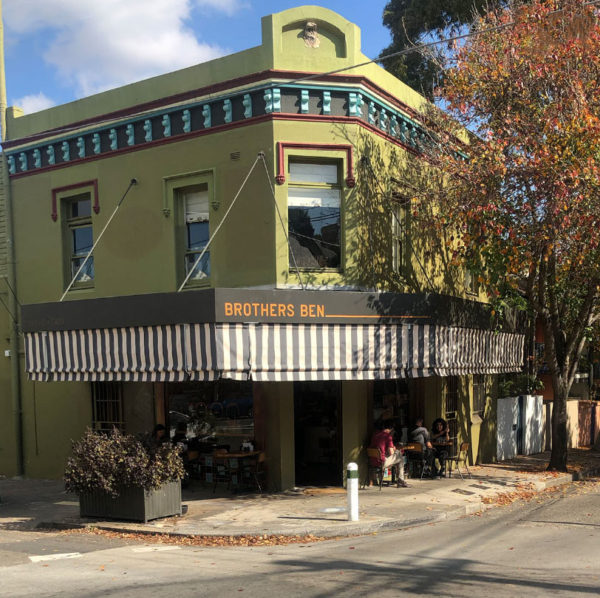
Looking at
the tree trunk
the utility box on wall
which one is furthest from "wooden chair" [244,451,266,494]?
the utility box on wall

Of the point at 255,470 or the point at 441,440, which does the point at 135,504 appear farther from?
the point at 441,440

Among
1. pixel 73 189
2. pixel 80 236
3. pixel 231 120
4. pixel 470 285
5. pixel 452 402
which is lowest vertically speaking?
pixel 452 402

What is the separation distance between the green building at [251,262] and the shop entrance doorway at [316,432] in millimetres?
45

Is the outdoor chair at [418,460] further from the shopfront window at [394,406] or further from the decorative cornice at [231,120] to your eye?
the decorative cornice at [231,120]

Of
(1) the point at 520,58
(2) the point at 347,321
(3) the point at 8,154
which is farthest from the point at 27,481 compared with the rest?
(1) the point at 520,58

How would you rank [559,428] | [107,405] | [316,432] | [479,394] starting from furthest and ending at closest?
[479,394], [559,428], [107,405], [316,432]

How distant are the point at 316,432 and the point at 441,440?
3.00 meters

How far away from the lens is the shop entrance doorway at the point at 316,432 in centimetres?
1555

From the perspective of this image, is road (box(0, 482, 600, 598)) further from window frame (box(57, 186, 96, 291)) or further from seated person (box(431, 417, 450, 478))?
window frame (box(57, 186, 96, 291))

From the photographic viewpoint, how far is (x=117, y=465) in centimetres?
1199

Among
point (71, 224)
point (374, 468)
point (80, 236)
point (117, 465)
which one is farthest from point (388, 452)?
point (71, 224)

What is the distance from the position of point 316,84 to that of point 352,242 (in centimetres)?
315

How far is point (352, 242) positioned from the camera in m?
14.7

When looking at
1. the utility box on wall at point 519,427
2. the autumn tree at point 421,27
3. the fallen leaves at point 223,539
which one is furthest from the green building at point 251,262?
the autumn tree at point 421,27
